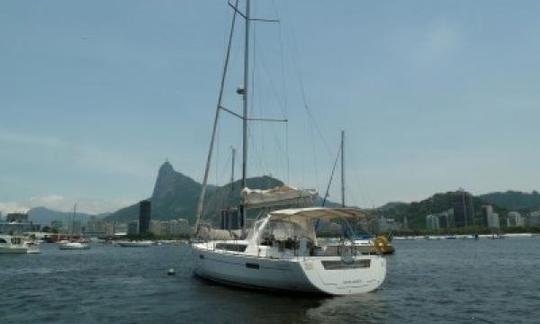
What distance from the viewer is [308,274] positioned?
2277cm

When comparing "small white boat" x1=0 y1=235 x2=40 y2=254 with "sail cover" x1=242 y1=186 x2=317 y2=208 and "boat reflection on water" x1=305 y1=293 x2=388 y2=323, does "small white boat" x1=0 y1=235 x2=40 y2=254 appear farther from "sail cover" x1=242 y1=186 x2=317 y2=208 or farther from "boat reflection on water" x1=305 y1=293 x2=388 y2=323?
"boat reflection on water" x1=305 y1=293 x2=388 y2=323

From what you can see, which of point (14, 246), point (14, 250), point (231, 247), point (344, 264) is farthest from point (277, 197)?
point (14, 246)

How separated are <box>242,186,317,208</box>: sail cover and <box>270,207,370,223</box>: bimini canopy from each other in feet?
10.9

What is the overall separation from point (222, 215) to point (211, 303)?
46.8 feet

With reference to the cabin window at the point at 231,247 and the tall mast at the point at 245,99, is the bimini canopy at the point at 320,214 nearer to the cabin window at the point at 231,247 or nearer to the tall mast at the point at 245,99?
the cabin window at the point at 231,247

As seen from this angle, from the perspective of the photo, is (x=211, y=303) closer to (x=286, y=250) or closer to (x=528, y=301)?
(x=286, y=250)

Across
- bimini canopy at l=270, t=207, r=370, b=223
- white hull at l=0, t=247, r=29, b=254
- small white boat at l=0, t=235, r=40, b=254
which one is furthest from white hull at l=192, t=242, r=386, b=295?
small white boat at l=0, t=235, r=40, b=254

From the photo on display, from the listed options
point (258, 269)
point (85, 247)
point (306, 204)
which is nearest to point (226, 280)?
point (258, 269)

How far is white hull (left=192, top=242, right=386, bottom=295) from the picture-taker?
2297 cm

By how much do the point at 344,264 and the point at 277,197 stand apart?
8.62 m

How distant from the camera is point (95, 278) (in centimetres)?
4028

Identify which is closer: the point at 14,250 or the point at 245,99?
the point at 245,99

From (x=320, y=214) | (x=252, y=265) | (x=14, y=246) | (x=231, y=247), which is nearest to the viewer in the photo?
(x=252, y=265)

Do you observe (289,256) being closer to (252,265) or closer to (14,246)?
(252,265)
